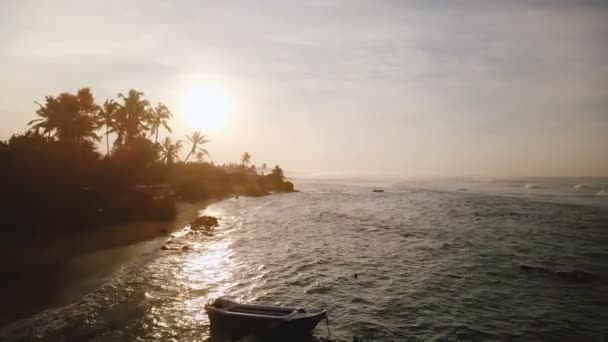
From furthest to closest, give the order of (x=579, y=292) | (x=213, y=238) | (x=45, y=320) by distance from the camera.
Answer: (x=213, y=238)
(x=579, y=292)
(x=45, y=320)

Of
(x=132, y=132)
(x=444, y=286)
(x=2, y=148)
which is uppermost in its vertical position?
(x=132, y=132)

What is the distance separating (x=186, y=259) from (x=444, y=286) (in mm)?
17739

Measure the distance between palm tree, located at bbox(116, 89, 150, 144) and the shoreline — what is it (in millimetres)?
26491

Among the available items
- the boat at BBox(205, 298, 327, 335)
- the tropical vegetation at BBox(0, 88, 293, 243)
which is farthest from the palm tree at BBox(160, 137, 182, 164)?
the boat at BBox(205, 298, 327, 335)

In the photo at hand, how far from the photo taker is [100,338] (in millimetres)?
11586

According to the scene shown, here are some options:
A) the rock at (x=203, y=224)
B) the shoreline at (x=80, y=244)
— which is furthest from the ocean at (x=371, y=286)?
the shoreline at (x=80, y=244)

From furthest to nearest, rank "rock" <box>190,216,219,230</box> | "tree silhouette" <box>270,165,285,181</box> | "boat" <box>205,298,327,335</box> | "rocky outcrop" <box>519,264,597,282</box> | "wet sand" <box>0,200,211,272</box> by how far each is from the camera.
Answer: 1. "tree silhouette" <box>270,165,285,181</box>
2. "rock" <box>190,216,219,230</box>
3. "rocky outcrop" <box>519,264,597,282</box>
4. "wet sand" <box>0,200,211,272</box>
5. "boat" <box>205,298,327,335</box>

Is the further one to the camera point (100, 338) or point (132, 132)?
point (132, 132)

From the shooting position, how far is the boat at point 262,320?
440 inches

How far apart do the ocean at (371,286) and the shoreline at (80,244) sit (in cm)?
320

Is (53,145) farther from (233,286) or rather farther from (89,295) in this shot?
(233,286)

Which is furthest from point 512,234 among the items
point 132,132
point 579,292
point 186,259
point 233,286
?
point 132,132

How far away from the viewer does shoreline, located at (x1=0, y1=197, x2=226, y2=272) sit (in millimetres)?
19203

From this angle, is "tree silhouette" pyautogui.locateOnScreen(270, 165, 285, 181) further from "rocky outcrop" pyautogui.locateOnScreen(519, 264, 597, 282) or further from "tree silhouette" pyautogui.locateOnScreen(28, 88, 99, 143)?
"rocky outcrop" pyautogui.locateOnScreen(519, 264, 597, 282)
